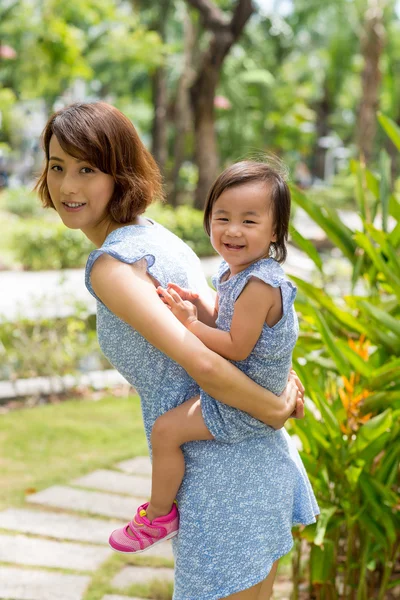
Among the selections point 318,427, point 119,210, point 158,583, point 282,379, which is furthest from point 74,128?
Answer: point 158,583

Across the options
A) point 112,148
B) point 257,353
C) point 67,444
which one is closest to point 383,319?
point 257,353

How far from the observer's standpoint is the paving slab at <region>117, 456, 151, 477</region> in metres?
4.28

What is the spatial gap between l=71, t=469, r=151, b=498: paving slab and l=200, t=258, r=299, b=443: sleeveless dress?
2336mm

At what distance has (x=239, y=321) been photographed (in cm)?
161

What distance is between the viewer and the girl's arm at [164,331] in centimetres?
158

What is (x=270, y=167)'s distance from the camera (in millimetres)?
1739

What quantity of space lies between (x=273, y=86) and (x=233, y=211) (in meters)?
24.7

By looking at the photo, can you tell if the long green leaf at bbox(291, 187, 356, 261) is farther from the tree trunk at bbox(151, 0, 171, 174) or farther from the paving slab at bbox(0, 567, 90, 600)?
the tree trunk at bbox(151, 0, 171, 174)

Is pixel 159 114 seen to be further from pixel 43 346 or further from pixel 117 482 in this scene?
pixel 117 482

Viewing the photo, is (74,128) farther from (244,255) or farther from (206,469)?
(206,469)

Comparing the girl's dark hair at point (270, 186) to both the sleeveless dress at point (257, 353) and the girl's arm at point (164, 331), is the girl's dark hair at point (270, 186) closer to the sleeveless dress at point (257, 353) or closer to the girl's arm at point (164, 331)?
the sleeveless dress at point (257, 353)

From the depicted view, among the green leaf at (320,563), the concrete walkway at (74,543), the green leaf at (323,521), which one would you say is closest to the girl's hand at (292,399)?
the green leaf at (323,521)

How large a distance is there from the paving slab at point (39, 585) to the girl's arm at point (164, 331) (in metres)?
1.68

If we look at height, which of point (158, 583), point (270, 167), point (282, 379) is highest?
point (270, 167)
